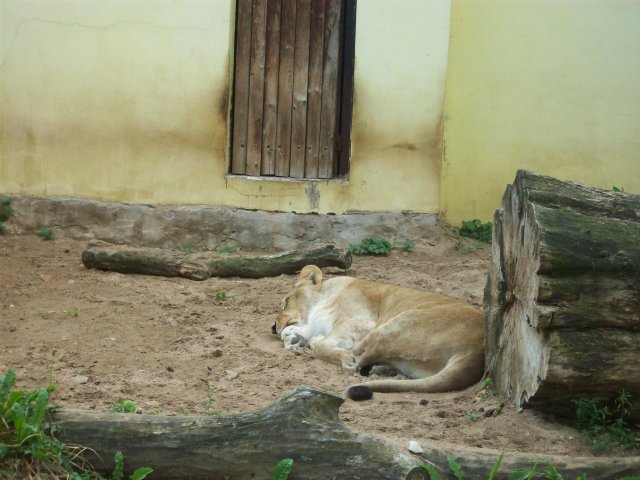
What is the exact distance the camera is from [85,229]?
9.90 m

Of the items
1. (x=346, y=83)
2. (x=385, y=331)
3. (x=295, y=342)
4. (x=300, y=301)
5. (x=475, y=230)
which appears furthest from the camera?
(x=346, y=83)

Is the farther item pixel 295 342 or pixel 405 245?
pixel 405 245

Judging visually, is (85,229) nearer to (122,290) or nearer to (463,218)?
(122,290)

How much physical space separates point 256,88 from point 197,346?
4094 mm

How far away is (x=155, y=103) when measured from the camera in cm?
989

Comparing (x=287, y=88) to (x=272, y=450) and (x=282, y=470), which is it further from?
(x=282, y=470)

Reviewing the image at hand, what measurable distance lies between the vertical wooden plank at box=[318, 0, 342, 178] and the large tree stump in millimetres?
5432

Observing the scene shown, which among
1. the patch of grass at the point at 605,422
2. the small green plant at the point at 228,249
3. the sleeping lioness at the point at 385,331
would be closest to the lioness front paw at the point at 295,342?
the sleeping lioness at the point at 385,331

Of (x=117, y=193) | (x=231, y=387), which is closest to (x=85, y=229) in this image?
(x=117, y=193)

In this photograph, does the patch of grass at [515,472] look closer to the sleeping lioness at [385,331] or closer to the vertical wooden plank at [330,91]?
the sleeping lioness at [385,331]

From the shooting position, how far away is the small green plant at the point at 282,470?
12.7ft

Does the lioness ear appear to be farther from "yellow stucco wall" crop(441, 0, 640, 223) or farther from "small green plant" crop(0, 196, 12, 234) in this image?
"small green plant" crop(0, 196, 12, 234)

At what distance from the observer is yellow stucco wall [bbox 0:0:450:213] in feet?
32.3

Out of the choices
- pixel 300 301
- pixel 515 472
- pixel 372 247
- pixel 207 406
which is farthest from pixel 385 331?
pixel 372 247
